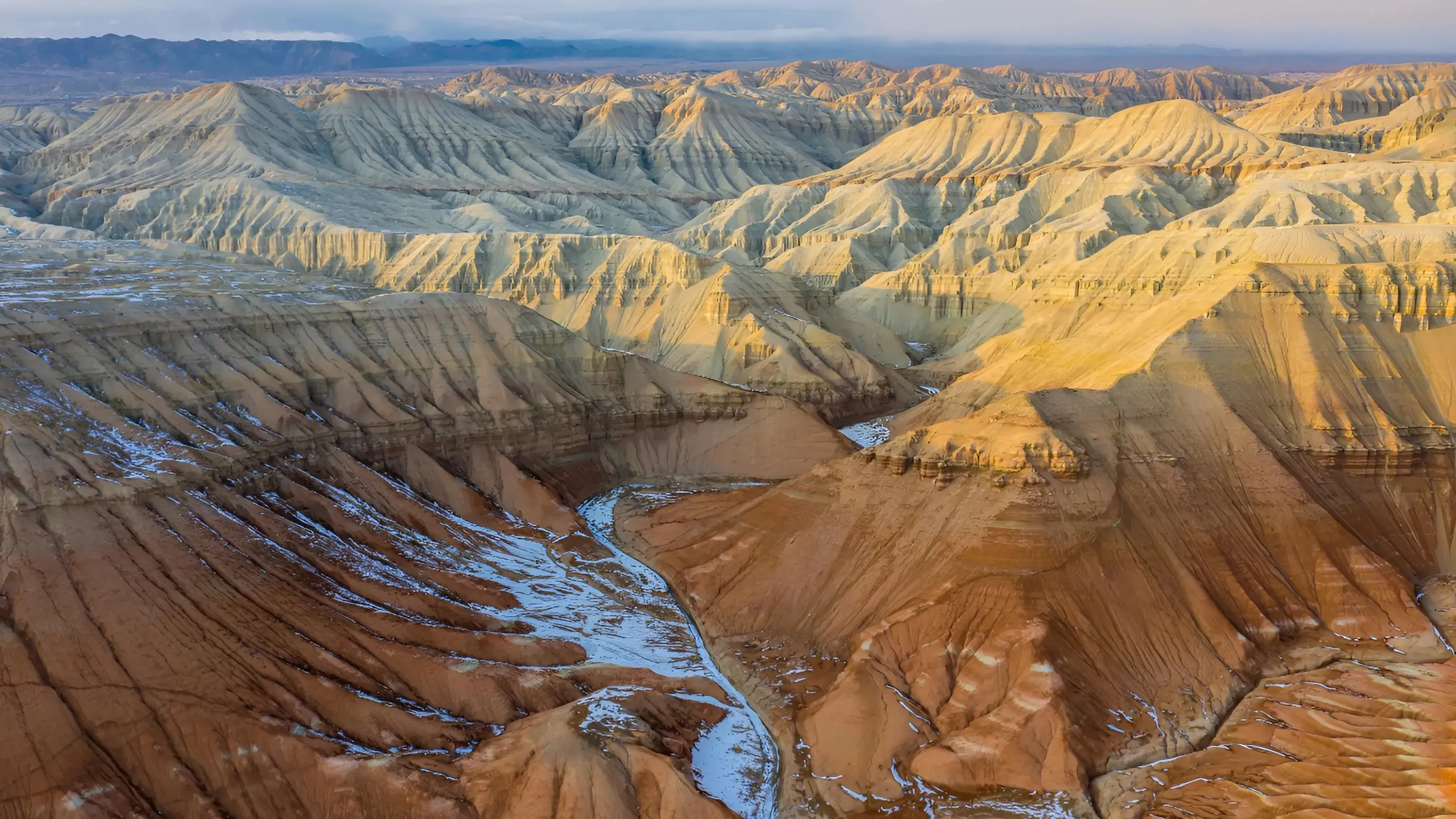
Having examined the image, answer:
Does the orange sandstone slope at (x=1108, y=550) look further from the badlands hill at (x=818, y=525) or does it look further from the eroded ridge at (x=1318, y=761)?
the eroded ridge at (x=1318, y=761)

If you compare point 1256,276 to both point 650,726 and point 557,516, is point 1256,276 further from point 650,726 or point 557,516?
point 650,726

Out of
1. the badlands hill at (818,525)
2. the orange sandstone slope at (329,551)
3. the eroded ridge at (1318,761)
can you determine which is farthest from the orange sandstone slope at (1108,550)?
the orange sandstone slope at (329,551)

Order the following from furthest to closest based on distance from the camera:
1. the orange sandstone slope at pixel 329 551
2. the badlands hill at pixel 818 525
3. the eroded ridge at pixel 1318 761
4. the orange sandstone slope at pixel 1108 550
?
1. the orange sandstone slope at pixel 1108 550
2. the badlands hill at pixel 818 525
3. the orange sandstone slope at pixel 329 551
4. the eroded ridge at pixel 1318 761

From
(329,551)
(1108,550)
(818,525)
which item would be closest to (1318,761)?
(1108,550)

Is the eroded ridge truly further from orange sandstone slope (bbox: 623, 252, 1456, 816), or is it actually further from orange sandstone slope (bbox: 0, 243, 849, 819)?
orange sandstone slope (bbox: 0, 243, 849, 819)

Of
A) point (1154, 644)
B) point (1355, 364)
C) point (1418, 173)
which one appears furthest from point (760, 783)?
point (1418, 173)

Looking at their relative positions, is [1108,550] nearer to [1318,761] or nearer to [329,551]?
[1318,761]
